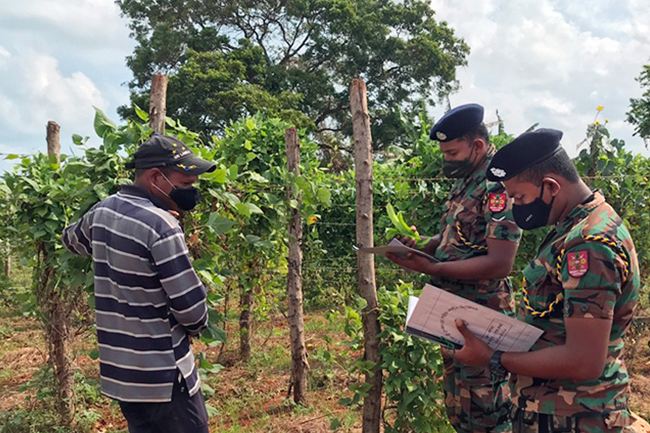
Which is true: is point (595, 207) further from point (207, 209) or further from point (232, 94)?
point (232, 94)

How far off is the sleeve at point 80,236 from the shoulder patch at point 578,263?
73.1 inches

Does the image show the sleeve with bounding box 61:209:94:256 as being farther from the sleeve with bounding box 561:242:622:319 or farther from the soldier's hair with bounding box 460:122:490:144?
the sleeve with bounding box 561:242:622:319

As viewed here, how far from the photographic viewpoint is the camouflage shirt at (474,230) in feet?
7.38

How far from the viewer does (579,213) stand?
1567mm

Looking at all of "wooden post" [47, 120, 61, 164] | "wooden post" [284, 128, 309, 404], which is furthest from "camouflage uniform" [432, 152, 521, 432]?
"wooden post" [47, 120, 61, 164]

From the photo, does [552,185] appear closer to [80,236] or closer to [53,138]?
[80,236]

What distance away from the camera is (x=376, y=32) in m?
21.2

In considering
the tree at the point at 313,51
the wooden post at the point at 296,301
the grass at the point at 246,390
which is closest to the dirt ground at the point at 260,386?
the grass at the point at 246,390

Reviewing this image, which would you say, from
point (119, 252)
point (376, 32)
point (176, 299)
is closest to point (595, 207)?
point (176, 299)

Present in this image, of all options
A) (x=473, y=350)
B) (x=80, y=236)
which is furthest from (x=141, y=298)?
(x=473, y=350)

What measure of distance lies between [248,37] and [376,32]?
17.8ft

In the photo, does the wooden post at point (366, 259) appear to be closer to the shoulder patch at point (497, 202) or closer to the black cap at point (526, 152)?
the shoulder patch at point (497, 202)

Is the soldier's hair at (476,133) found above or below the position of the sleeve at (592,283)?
above

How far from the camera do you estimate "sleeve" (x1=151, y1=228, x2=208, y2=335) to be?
1880mm
